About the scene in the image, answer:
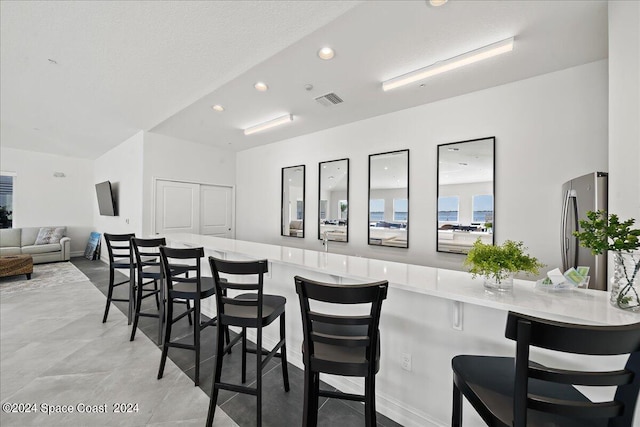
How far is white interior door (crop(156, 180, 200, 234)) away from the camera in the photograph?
5016 millimetres

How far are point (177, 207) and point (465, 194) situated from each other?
16.7ft

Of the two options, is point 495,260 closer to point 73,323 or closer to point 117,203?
point 73,323

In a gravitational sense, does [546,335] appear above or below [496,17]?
below

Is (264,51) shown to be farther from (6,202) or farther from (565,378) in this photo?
(6,202)

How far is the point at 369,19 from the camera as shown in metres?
2.00

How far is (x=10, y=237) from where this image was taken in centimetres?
621

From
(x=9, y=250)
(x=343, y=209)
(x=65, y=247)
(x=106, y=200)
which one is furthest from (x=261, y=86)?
(x=9, y=250)

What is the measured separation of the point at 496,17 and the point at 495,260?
1860mm

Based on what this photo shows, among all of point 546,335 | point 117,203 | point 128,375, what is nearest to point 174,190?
point 117,203

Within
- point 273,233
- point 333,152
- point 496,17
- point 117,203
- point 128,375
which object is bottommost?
point 128,375

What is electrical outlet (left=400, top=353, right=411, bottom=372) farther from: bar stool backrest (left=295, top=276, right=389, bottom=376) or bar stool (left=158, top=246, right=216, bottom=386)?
bar stool (left=158, top=246, right=216, bottom=386)

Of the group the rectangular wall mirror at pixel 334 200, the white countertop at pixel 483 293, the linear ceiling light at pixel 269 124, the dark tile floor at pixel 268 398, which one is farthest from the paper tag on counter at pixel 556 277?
the linear ceiling light at pixel 269 124

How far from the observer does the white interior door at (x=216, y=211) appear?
5.75 metres

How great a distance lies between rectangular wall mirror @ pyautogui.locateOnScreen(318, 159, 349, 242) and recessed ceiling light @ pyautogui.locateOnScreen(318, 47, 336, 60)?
1.95 meters
